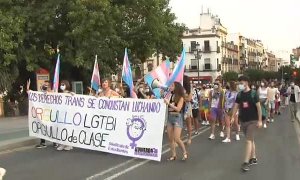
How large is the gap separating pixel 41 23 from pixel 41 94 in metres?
18.5

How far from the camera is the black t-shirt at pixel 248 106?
1030 cm

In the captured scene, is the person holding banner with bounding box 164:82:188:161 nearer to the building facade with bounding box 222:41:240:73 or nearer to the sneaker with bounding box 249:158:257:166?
the sneaker with bounding box 249:158:257:166

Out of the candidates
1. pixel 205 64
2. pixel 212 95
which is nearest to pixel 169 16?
pixel 212 95

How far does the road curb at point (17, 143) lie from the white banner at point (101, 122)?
0.53 m

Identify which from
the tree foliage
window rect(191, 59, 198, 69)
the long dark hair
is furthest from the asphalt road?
window rect(191, 59, 198, 69)

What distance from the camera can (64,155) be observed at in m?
12.5

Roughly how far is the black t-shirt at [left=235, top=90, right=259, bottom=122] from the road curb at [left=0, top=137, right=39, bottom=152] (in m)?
6.38

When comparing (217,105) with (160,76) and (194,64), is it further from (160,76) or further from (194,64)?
(194,64)

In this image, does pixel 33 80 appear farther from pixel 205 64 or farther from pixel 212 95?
pixel 205 64

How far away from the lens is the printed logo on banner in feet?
37.7

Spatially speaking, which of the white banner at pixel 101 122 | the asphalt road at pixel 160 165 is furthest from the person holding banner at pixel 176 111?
the asphalt road at pixel 160 165

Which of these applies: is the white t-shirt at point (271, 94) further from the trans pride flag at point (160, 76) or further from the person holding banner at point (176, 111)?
the person holding banner at point (176, 111)

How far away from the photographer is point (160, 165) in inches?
423

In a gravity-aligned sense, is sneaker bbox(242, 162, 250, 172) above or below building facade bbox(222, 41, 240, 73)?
below
